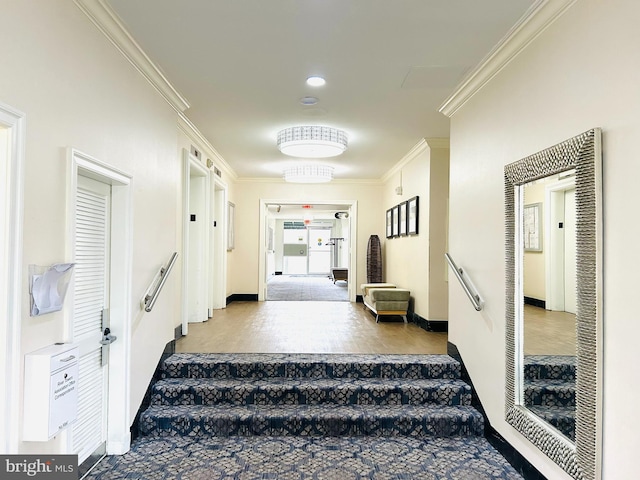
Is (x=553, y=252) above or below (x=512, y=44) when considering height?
below

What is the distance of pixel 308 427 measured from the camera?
10.7ft

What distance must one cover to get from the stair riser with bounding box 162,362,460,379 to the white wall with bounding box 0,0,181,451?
356 millimetres

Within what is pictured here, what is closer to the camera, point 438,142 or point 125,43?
point 125,43

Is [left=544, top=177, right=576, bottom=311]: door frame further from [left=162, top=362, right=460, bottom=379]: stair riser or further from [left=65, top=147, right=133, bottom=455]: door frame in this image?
[left=65, top=147, right=133, bottom=455]: door frame

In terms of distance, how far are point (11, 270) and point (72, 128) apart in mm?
875

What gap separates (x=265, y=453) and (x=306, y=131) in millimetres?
3301

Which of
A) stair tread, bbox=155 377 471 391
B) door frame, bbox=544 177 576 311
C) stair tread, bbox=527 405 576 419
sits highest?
door frame, bbox=544 177 576 311

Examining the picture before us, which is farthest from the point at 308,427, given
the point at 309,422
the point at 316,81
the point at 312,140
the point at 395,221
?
the point at 395,221

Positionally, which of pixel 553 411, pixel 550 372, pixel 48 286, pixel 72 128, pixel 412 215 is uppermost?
pixel 72 128

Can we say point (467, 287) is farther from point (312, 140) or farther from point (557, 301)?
point (312, 140)

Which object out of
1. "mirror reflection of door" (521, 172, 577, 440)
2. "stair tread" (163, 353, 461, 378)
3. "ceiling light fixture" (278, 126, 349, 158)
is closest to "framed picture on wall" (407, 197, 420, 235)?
"ceiling light fixture" (278, 126, 349, 158)

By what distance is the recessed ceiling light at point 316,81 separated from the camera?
11.5 ft

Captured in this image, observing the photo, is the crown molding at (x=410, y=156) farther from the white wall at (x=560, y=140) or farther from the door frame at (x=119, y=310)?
the door frame at (x=119, y=310)

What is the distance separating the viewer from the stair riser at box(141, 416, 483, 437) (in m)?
3.25
